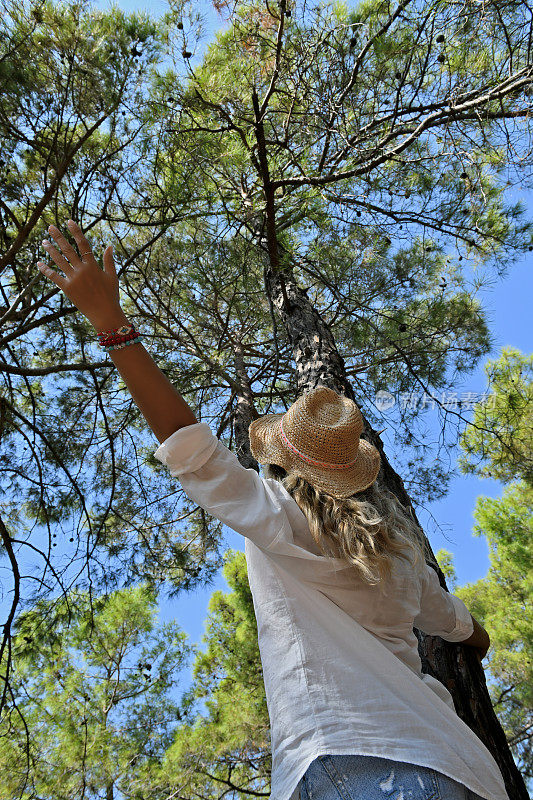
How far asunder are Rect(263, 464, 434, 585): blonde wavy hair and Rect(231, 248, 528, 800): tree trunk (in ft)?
1.49

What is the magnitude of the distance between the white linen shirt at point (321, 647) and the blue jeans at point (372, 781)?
12 millimetres

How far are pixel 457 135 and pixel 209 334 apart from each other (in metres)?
1.72

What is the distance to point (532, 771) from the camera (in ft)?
13.8

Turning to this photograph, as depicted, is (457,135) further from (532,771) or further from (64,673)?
(64,673)

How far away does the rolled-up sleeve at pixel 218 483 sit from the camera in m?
0.90

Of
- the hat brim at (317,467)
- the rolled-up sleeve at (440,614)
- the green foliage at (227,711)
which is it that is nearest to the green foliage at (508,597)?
the green foliage at (227,711)

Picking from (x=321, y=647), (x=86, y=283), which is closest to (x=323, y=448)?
(x=321, y=647)

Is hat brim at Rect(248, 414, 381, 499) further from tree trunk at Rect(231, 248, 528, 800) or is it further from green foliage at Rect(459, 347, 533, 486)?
green foliage at Rect(459, 347, 533, 486)

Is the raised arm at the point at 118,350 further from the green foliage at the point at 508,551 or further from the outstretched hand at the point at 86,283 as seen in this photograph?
the green foliage at the point at 508,551

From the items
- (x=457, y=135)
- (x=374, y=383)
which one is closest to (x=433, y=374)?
(x=374, y=383)

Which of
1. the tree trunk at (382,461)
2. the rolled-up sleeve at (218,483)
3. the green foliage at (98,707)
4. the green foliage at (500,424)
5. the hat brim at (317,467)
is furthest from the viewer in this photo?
the green foliage at (98,707)

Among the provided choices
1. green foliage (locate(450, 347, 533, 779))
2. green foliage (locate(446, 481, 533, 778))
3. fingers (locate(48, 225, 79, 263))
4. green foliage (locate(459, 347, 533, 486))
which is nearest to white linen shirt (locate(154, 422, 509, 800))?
fingers (locate(48, 225, 79, 263))

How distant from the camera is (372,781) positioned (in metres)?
0.76

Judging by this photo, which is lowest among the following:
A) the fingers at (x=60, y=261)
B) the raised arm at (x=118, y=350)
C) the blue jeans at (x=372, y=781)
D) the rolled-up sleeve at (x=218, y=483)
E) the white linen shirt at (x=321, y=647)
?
the blue jeans at (x=372, y=781)
